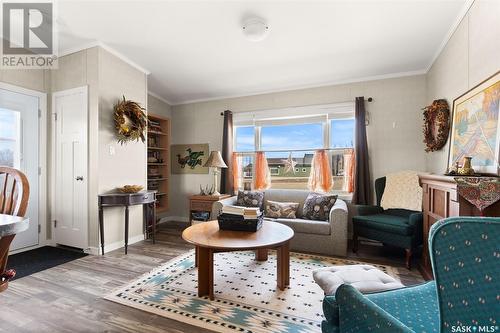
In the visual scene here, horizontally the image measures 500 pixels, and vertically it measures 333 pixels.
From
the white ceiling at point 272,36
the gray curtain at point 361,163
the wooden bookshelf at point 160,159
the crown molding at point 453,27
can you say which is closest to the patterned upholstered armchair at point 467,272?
the white ceiling at point 272,36

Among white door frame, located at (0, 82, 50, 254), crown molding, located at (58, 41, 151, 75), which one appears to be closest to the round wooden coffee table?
white door frame, located at (0, 82, 50, 254)

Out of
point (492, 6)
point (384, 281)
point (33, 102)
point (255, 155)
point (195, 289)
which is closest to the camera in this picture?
point (384, 281)

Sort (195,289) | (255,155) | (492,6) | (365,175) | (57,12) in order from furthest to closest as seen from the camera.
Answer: (255,155) < (365,175) < (57,12) < (195,289) < (492,6)

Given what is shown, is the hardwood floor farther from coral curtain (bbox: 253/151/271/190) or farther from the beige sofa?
coral curtain (bbox: 253/151/271/190)

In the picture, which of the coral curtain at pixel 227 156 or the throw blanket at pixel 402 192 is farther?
the coral curtain at pixel 227 156

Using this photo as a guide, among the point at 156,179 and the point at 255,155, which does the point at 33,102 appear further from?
the point at 255,155

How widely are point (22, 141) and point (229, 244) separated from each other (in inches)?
124

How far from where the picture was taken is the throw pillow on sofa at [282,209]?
353cm

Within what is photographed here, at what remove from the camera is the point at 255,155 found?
4480mm

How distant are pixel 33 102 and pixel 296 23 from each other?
11.6ft

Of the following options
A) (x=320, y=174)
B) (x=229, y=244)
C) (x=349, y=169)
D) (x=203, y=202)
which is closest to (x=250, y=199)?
(x=203, y=202)

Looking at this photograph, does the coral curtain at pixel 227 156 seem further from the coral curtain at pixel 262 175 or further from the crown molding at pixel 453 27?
the crown molding at pixel 453 27

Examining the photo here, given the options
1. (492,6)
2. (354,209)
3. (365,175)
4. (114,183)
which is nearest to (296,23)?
(492,6)

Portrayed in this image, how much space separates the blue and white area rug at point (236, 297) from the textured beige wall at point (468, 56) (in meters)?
1.99
